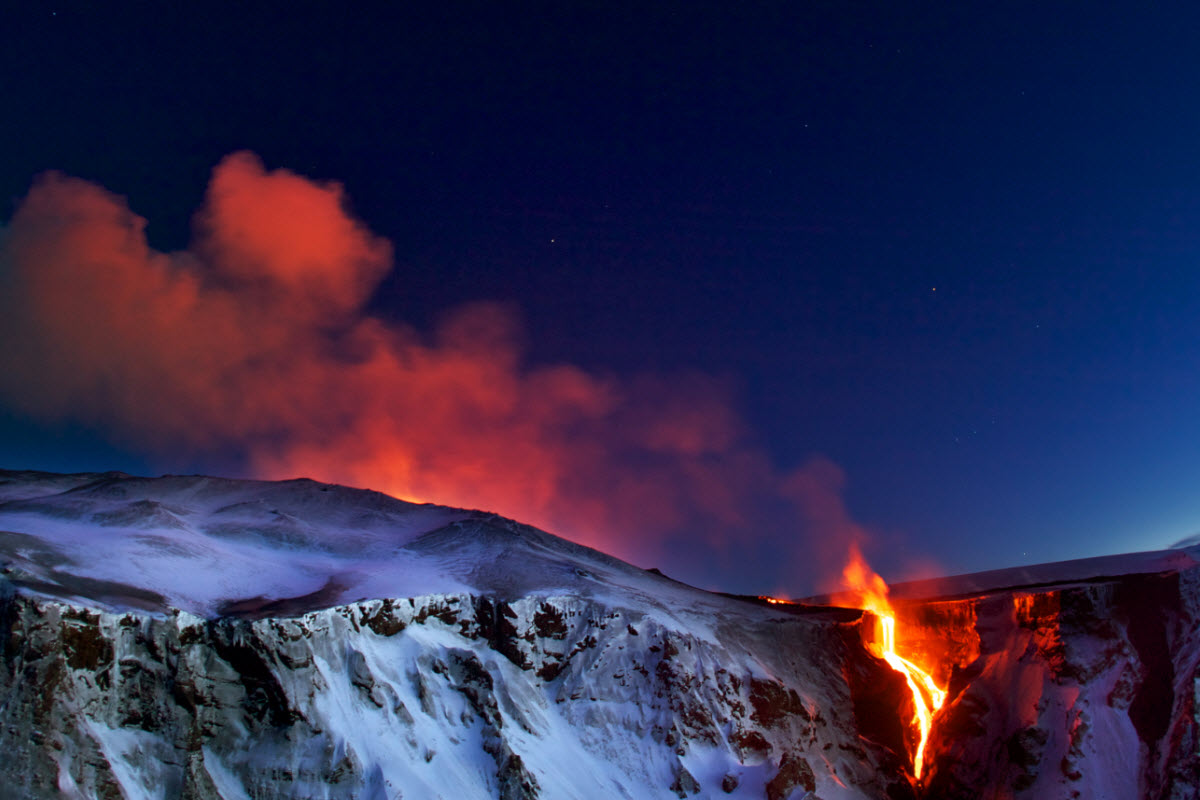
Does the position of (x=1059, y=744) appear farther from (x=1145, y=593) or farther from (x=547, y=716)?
(x=547, y=716)

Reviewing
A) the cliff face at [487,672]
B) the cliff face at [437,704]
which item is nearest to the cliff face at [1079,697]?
the cliff face at [487,672]

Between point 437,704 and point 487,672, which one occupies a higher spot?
point 487,672

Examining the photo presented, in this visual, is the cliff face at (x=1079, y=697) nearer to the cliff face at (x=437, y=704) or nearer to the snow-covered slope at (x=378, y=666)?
the snow-covered slope at (x=378, y=666)

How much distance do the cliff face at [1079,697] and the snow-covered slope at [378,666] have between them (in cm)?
648

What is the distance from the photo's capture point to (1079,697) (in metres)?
64.3

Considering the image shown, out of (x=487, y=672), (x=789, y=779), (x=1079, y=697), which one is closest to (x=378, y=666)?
(x=487, y=672)

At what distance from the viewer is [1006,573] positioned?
11481cm

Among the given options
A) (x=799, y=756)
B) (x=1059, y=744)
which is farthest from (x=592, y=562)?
(x=1059, y=744)

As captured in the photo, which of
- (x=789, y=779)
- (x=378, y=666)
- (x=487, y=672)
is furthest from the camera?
(x=487, y=672)

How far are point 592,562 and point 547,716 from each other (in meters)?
27.5

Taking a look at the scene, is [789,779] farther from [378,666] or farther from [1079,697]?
[378,666]

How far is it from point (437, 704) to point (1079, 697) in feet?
166

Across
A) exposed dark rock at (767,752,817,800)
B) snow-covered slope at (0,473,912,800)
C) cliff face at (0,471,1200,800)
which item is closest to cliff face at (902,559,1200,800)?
cliff face at (0,471,1200,800)

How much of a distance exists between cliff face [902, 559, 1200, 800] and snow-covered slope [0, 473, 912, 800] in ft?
21.3
